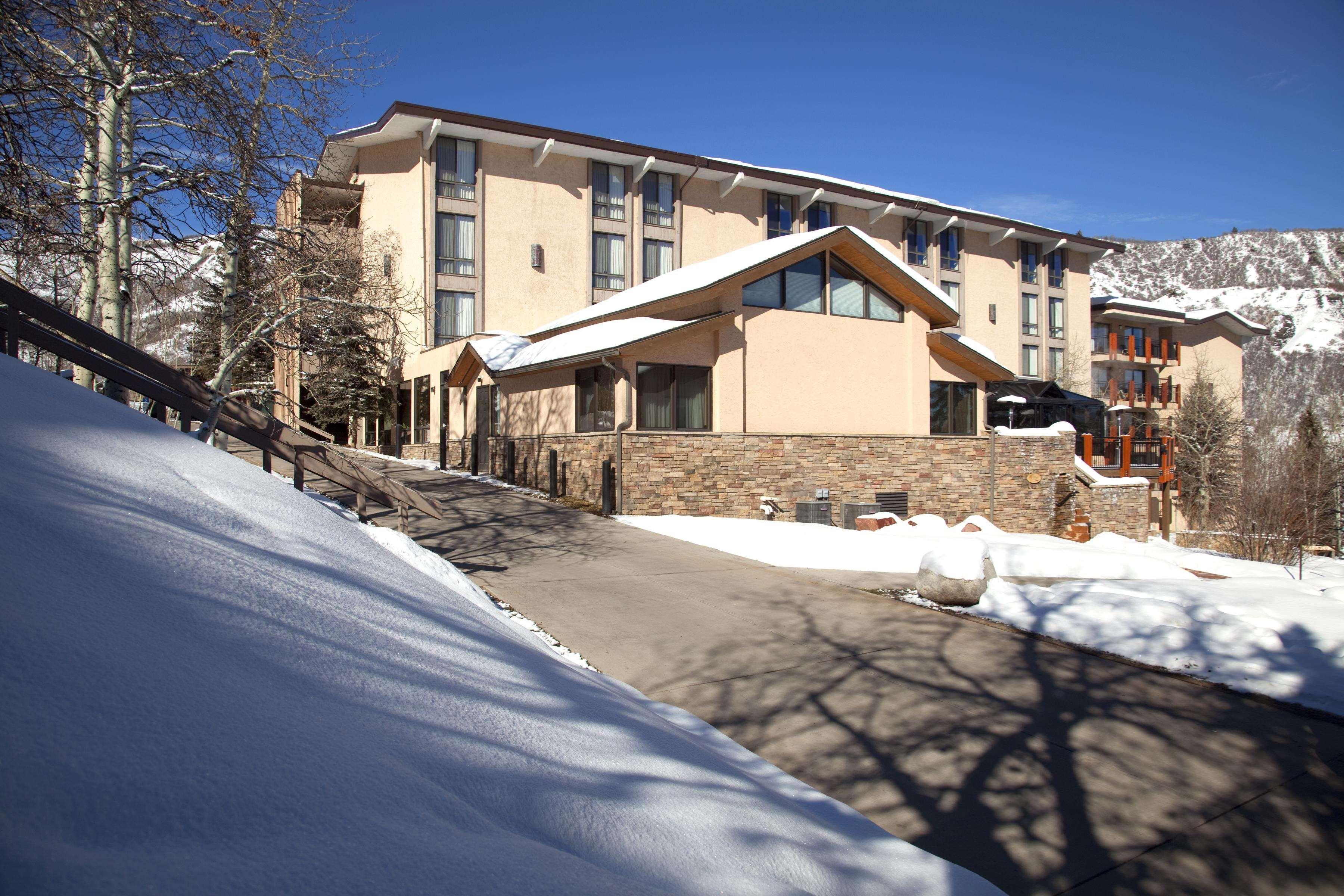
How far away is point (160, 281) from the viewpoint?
10.9 metres

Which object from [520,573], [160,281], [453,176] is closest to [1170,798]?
[520,573]

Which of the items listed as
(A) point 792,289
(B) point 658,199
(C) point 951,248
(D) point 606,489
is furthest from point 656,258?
(D) point 606,489

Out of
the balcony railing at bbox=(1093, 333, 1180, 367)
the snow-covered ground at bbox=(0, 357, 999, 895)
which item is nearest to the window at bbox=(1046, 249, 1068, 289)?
the balcony railing at bbox=(1093, 333, 1180, 367)

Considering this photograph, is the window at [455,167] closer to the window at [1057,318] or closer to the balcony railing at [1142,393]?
the window at [1057,318]

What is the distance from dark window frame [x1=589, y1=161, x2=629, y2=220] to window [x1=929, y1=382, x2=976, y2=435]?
653 inches

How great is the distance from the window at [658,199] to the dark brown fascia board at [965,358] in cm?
1561

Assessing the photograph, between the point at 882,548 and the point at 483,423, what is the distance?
14674 millimetres

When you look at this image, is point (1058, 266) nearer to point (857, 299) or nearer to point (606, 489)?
point (857, 299)

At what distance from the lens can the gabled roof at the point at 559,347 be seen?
1647 cm

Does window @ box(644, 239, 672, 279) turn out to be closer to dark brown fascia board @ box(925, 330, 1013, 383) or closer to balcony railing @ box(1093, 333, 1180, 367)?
dark brown fascia board @ box(925, 330, 1013, 383)

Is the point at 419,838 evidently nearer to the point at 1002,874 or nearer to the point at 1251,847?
the point at 1002,874

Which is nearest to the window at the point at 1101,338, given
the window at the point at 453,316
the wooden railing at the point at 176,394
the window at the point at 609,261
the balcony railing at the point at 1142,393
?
the balcony railing at the point at 1142,393

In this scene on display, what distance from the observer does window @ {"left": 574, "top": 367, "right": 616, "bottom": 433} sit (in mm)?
17156

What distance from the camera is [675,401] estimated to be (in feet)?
56.9
